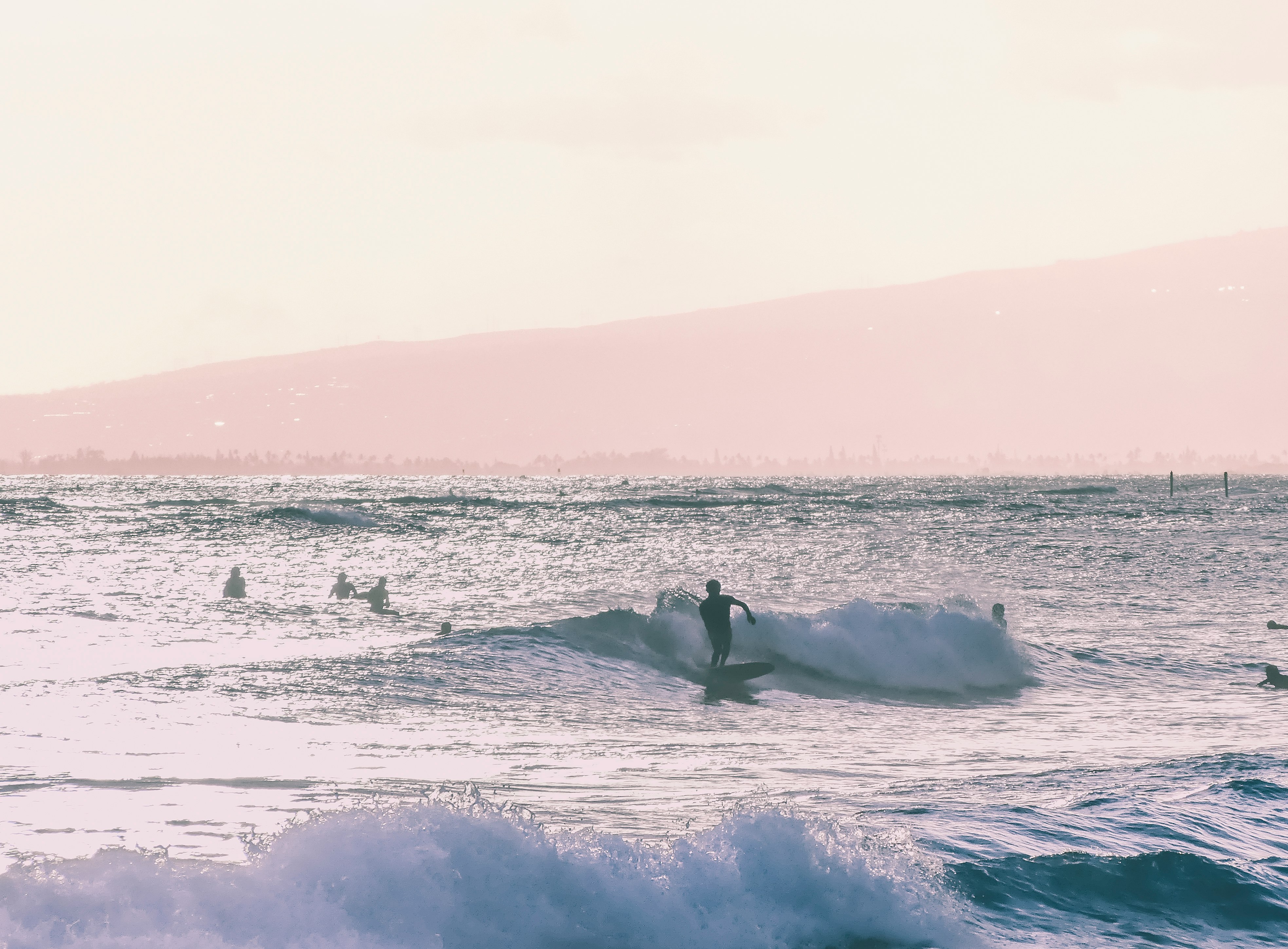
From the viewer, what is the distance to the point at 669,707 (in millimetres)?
16828

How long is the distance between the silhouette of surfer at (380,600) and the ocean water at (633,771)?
466 mm

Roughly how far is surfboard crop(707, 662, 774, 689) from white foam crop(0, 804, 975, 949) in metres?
11.0

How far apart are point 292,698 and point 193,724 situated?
213 centimetres

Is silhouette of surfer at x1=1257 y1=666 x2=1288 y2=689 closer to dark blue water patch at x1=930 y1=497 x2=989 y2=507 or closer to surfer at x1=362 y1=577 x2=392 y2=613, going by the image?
surfer at x1=362 y1=577 x2=392 y2=613

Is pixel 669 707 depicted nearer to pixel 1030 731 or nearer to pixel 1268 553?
pixel 1030 731

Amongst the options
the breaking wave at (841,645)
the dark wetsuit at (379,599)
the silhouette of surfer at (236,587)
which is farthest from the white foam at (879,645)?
the silhouette of surfer at (236,587)

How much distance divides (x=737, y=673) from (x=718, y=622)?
2.99 feet

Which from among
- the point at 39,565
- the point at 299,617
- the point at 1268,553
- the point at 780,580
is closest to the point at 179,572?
the point at 39,565

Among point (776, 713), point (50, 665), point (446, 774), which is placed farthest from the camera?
point (50, 665)

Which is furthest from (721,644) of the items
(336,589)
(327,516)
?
(327,516)

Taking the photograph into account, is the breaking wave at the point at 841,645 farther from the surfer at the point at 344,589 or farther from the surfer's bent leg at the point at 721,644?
the surfer at the point at 344,589

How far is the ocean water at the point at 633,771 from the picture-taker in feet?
23.0

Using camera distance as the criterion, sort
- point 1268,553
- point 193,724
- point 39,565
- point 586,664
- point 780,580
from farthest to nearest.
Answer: point 1268,553
point 39,565
point 780,580
point 586,664
point 193,724

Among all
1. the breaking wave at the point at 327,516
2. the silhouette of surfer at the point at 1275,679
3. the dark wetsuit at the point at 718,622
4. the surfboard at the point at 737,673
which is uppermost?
the dark wetsuit at the point at 718,622
